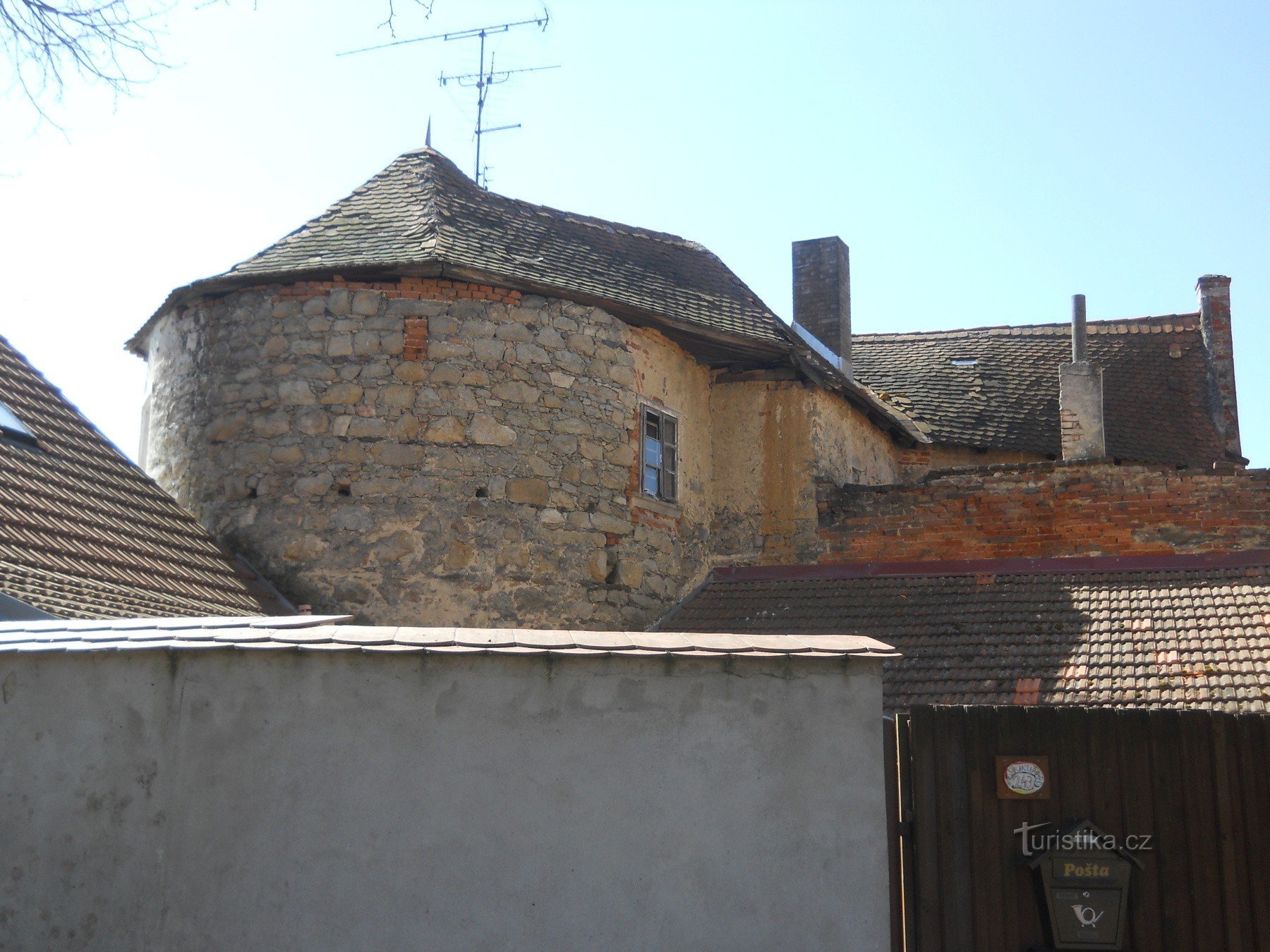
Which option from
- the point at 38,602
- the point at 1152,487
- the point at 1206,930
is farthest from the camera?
the point at 1152,487

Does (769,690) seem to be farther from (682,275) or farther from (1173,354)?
(1173,354)

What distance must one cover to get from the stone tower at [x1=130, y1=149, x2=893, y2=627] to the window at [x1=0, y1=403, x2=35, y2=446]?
2.02m

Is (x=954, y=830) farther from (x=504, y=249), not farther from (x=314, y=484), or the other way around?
(x=504, y=249)

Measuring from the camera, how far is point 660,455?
43.0ft

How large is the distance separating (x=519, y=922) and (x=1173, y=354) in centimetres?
1843

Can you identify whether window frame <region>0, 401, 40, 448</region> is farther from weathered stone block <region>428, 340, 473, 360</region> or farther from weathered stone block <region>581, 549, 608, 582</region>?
weathered stone block <region>581, 549, 608, 582</region>

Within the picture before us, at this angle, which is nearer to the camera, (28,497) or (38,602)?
(38,602)

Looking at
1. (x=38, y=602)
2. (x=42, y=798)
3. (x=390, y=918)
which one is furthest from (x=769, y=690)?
(x=38, y=602)

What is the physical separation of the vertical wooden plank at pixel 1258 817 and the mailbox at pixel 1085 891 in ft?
1.95

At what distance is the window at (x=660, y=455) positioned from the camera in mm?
12844

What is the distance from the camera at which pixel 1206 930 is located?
611 centimetres

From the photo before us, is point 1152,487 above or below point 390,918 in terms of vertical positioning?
above

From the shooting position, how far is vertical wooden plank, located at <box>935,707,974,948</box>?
6133 millimetres

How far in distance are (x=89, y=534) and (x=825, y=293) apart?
1153 centimetres
